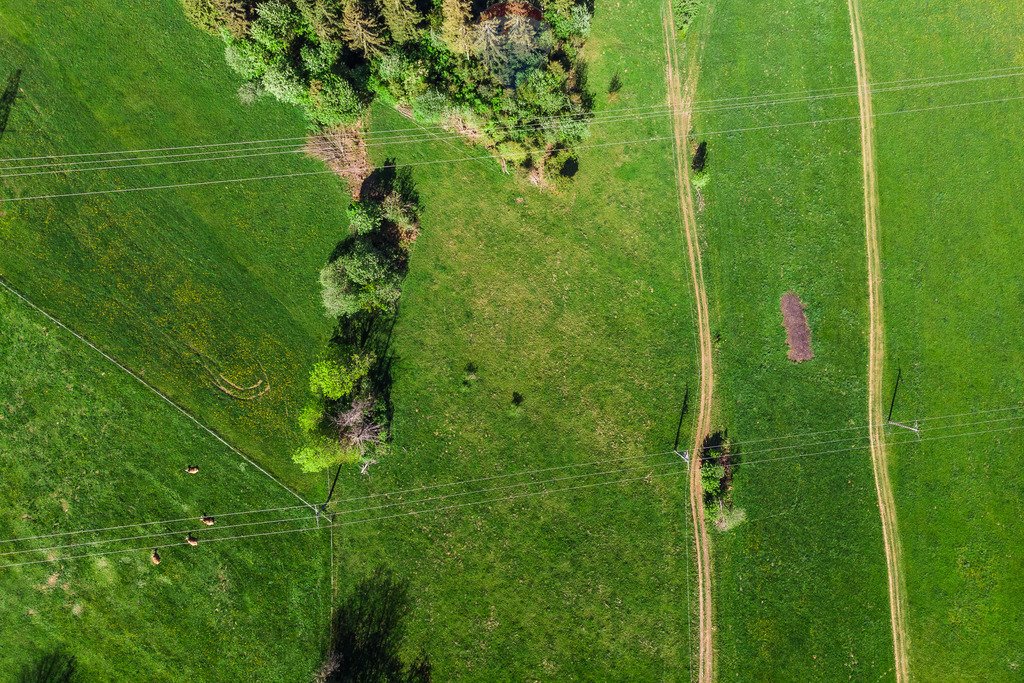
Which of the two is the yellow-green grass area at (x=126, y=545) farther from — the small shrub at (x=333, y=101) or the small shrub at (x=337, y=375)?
the small shrub at (x=333, y=101)

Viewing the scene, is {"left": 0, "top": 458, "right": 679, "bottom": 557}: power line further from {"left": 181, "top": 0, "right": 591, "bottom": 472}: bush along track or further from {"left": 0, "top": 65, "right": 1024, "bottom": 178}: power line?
{"left": 0, "top": 65, "right": 1024, "bottom": 178}: power line

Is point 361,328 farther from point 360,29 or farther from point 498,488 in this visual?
point 360,29

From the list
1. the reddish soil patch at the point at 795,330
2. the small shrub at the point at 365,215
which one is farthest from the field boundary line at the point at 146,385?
the reddish soil patch at the point at 795,330

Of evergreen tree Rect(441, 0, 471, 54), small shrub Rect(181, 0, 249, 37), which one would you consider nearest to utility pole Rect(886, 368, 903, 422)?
evergreen tree Rect(441, 0, 471, 54)

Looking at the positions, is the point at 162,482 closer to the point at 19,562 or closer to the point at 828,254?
the point at 19,562

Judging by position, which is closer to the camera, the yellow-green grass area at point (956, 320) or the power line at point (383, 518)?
the power line at point (383, 518)

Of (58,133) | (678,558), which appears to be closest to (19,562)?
(58,133)

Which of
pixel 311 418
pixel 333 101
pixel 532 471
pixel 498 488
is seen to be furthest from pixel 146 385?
pixel 532 471
